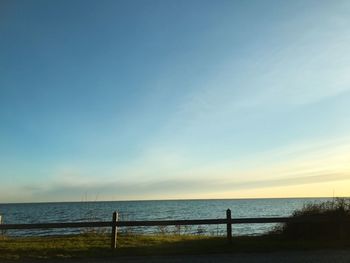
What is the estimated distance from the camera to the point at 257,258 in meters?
12.4

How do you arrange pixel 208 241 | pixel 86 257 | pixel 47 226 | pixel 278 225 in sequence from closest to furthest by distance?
pixel 86 257
pixel 47 226
pixel 208 241
pixel 278 225

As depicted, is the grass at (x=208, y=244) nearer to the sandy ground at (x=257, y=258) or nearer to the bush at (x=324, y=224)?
the bush at (x=324, y=224)

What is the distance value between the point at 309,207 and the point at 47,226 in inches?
458

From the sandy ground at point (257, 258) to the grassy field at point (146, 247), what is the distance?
0.89 metres

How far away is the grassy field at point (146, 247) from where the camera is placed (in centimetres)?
1378

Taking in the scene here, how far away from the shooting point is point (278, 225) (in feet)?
63.9

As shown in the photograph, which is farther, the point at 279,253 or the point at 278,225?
the point at 278,225

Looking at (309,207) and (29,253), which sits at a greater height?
(309,207)

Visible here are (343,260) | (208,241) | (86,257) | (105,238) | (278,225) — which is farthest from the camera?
(278,225)

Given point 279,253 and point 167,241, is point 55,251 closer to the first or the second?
point 167,241

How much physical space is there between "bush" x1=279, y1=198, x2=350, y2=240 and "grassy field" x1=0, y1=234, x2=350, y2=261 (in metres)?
0.77

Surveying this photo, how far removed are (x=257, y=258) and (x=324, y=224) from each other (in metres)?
5.98

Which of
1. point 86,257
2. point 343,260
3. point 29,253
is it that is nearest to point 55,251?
point 29,253

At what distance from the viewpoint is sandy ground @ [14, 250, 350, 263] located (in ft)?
39.1
